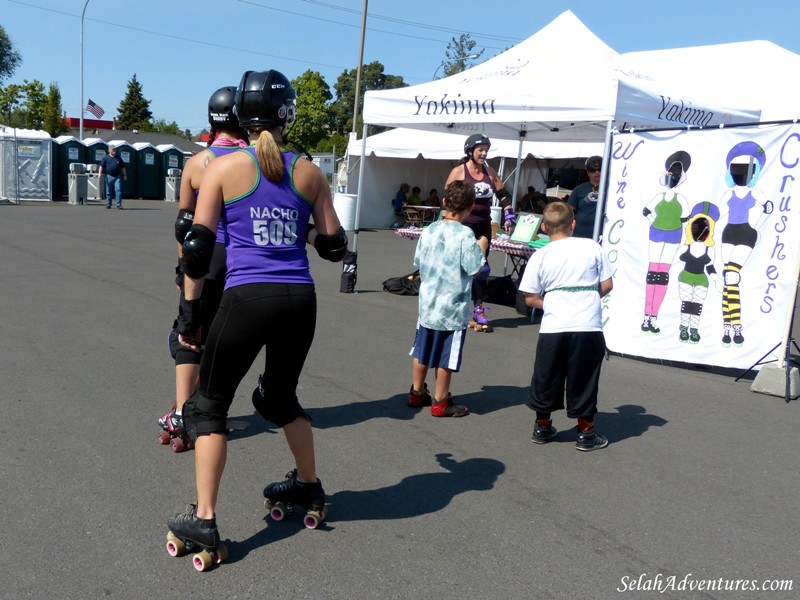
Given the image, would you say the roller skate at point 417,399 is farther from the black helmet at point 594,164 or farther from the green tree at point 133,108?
the green tree at point 133,108

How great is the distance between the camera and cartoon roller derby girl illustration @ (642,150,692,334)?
6781mm

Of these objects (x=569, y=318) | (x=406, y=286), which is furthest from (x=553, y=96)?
(x=569, y=318)

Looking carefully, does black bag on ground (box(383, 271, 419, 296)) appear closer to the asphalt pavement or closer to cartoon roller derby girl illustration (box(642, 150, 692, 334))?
the asphalt pavement

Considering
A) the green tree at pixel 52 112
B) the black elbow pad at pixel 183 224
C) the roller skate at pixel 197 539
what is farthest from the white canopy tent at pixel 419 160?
the green tree at pixel 52 112

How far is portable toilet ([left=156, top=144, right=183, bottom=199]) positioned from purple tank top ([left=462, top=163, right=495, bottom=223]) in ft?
75.1

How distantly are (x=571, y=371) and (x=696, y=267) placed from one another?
2825 mm

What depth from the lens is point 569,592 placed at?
3.00 metres

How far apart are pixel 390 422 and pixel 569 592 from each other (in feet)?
6.97

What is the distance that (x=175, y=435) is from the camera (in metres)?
4.29

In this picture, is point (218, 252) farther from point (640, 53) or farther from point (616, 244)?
point (640, 53)

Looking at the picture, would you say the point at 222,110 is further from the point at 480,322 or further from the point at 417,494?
the point at 480,322

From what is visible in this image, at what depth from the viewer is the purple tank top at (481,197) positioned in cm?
795

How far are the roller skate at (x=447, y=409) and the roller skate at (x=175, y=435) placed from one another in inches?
66.9

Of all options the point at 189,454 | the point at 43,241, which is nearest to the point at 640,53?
the point at 43,241
